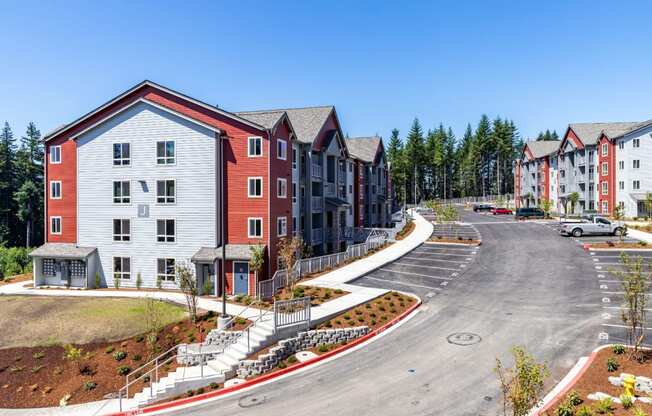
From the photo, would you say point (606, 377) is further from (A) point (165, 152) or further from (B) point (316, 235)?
(A) point (165, 152)

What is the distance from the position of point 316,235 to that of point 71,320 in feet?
71.7

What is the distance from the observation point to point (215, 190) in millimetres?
33438

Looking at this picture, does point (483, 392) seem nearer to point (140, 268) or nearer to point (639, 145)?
point (140, 268)

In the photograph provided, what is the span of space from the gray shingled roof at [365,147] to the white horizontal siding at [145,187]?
30239mm

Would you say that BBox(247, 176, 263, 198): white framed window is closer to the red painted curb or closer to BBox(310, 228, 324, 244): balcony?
BBox(310, 228, 324, 244): balcony

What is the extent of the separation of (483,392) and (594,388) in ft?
11.6

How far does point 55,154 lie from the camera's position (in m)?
38.1

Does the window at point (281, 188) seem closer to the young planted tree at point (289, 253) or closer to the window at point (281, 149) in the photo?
the window at point (281, 149)

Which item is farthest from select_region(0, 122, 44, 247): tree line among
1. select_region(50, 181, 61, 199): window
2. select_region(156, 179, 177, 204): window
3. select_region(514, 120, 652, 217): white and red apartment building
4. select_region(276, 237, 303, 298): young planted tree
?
select_region(514, 120, 652, 217): white and red apartment building

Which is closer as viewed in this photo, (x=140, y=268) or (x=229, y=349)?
(x=229, y=349)

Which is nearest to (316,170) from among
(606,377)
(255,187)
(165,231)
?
(255,187)

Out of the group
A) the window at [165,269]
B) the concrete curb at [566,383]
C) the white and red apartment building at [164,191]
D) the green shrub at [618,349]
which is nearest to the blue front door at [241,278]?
the white and red apartment building at [164,191]

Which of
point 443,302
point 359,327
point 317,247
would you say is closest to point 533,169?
point 317,247

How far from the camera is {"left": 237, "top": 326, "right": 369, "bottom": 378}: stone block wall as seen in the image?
18.3 meters
